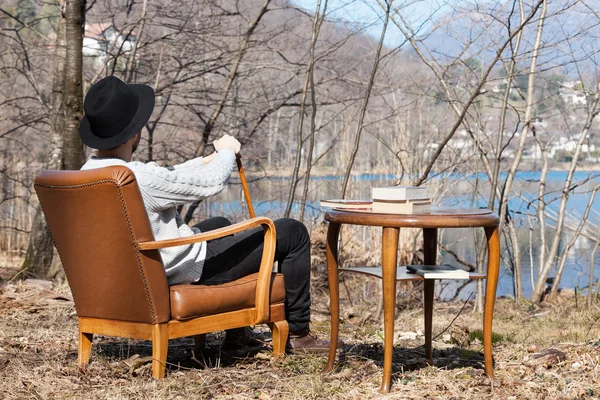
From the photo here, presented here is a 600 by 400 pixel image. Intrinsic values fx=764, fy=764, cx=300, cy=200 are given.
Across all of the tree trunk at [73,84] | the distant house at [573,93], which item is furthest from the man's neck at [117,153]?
the distant house at [573,93]

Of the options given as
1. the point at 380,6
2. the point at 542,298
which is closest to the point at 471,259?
the point at 542,298

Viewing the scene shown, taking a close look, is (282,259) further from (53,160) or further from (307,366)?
(53,160)

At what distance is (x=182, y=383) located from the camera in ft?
9.17

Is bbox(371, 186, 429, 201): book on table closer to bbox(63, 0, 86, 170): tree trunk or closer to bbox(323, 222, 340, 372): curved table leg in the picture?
bbox(323, 222, 340, 372): curved table leg

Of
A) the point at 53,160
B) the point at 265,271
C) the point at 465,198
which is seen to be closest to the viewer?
the point at 265,271

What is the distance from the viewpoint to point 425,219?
2.55 m

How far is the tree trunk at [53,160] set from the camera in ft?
18.1

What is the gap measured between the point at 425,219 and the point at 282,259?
968mm

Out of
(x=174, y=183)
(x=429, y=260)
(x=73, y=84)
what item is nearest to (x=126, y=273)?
(x=174, y=183)

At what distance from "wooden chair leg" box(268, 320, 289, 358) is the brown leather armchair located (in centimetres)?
12

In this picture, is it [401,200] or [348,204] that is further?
[348,204]

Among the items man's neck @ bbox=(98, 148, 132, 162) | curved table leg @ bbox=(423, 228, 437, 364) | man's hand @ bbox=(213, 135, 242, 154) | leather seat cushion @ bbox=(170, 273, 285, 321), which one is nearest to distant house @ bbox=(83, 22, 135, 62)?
man's hand @ bbox=(213, 135, 242, 154)

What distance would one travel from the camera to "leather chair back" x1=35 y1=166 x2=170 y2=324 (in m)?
2.72

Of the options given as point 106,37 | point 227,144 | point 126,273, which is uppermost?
point 106,37
